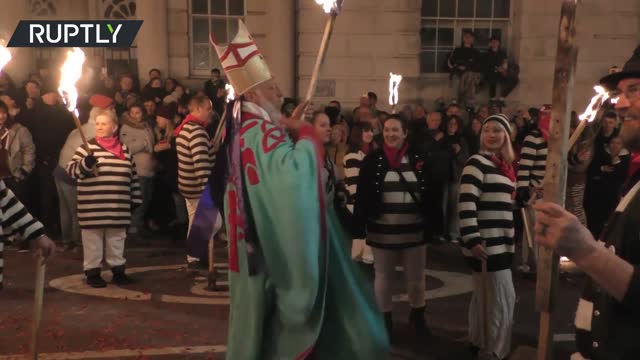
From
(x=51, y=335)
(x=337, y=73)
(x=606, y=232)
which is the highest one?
(x=337, y=73)

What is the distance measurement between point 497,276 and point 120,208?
171 inches

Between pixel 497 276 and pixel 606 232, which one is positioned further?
pixel 497 276

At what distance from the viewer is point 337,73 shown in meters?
15.4

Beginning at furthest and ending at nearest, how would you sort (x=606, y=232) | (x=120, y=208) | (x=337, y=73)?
(x=337, y=73), (x=120, y=208), (x=606, y=232)

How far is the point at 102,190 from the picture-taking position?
321 inches

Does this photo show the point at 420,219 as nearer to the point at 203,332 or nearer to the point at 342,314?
the point at 203,332

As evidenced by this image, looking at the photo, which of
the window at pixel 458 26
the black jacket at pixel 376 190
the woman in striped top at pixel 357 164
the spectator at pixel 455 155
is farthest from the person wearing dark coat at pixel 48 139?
the window at pixel 458 26

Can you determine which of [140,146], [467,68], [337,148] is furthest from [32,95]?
[467,68]

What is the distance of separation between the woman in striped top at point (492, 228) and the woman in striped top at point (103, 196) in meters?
4.10

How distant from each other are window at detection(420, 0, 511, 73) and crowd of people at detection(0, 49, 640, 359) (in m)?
0.82

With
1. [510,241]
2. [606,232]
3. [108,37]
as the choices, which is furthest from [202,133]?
[108,37]

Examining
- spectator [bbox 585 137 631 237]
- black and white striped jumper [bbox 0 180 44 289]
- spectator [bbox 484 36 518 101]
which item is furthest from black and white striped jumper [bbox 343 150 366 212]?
spectator [bbox 484 36 518 101]

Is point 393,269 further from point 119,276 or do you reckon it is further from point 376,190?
point 119,276

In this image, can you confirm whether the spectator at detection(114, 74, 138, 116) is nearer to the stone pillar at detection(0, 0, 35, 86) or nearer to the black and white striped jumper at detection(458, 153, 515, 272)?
the stone pillar at detection(0, 0, 35, 86)
